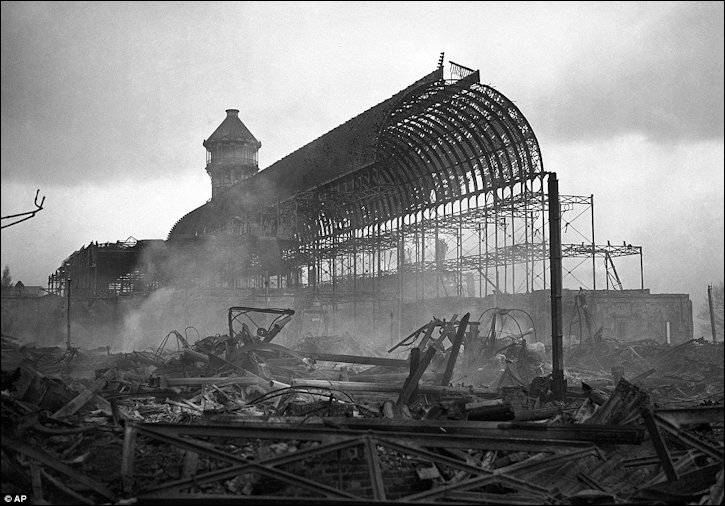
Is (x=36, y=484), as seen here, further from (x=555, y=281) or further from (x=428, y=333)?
(x=428, y=333)

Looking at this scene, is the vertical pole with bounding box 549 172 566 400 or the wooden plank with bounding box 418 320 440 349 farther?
the wooden plank with bounding box 418 320 440 349

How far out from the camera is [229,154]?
62.7 meters

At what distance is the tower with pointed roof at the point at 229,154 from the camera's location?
62625 mm

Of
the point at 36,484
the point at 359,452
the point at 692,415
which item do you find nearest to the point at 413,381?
the point at 359,452

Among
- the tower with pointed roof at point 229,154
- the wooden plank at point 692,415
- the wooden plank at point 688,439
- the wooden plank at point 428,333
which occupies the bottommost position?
the wooden plank at point 688,439

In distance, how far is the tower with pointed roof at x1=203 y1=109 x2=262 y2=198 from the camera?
62625 mm

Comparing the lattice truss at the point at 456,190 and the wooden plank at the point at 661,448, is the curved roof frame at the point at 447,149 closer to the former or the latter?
the lattice truss at the point at 456,190

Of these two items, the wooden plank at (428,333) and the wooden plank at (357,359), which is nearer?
the wooden plank at (357,359)

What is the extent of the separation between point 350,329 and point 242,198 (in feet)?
52.8

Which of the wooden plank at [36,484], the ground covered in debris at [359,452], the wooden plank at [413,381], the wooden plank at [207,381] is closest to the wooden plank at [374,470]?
the ground covered in debris at [359,452]

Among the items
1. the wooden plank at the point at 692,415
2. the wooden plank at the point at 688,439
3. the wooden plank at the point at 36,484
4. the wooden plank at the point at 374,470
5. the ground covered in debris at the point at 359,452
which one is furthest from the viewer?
the wooden plank at the point at 692,415

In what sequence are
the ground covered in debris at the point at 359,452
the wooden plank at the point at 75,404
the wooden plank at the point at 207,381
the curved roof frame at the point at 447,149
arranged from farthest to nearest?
the curved roof frame at the point at 447,149, the wooden plank at the point at 207,381, the wooden plank at the point at 75,404, the ground covered in debris at the point at 359,452

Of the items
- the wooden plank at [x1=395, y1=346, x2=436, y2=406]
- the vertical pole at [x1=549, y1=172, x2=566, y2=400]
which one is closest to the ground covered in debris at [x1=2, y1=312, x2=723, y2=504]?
the wooden plank at [x1=395, y1=346, x2=436, y2=406]

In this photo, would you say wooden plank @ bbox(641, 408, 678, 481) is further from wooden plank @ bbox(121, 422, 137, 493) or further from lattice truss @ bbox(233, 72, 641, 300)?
lattice truss @ bbox(233, 72, 641, 300)
